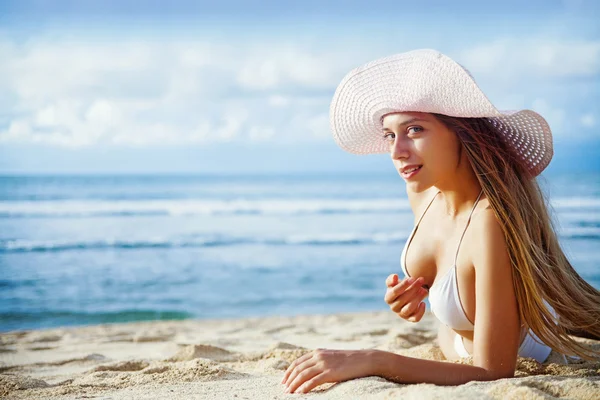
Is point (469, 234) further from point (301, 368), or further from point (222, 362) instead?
point (222, 362)

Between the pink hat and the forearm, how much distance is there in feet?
3.12

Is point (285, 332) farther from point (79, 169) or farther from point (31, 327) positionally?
point (79, 169)

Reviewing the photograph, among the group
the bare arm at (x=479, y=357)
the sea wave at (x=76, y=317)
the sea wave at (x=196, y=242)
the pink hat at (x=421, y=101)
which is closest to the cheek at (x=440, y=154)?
the pink hat at (x=421, y=101)

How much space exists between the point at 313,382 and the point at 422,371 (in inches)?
17.5

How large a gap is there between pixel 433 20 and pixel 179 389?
102ft

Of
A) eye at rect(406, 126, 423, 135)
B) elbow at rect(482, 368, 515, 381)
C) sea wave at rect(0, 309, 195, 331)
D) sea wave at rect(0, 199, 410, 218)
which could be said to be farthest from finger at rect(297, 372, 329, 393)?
sea wave at rect(0, 199, 410, 218)

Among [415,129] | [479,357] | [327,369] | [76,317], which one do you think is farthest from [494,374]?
[76,317]

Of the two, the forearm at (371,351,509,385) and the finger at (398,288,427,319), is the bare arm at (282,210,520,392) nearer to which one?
the forearm at (371,351,509,385)

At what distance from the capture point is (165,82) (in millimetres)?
34156

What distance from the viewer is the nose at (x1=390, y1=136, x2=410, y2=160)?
2648mm

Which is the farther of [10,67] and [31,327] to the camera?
[10,67]

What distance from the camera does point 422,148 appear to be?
2.64 meters

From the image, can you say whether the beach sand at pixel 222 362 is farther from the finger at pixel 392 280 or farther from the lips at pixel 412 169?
the lips at pixel 412 169

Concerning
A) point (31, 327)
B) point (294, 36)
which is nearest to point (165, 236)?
point (31, 327)
